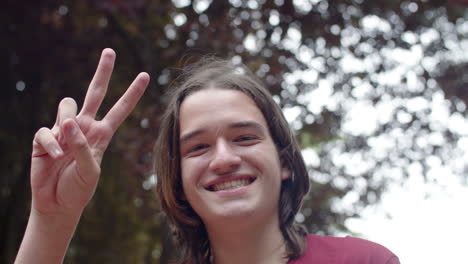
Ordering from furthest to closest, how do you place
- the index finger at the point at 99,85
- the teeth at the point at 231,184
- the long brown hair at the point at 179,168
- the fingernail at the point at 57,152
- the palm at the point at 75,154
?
the long brown hair at the point at 179,168 → the teeth at the point at 231,184 → the index finger at the point at 99,85 → the palm at the point at 75,154 → the fingernail at the point at 57,152

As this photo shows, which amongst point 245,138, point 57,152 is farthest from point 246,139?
point 57,152

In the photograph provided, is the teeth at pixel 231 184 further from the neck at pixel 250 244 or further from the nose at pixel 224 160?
the neck at pixel 250 244

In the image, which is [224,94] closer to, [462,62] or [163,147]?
[163,147]

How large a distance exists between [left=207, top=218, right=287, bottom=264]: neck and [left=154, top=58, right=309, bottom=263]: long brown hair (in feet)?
0.39

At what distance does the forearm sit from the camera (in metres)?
1.84

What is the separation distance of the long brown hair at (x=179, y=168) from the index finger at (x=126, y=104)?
0.38 m

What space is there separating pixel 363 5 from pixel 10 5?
381 cm

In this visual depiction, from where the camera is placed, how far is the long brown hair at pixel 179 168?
2291 mm

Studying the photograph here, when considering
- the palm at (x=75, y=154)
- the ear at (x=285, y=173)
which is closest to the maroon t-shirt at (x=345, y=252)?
the ear at (x=285, y=173)

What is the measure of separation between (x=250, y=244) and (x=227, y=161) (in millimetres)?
342

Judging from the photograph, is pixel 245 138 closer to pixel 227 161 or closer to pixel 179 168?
pixel 227 161

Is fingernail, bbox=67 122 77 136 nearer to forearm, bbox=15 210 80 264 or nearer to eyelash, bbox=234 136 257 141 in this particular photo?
forearm, bbox=15 210 80 264

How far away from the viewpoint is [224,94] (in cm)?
220

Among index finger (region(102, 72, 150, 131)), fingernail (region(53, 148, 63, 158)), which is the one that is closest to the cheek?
index finger (region(102, 72, 150, 131))
